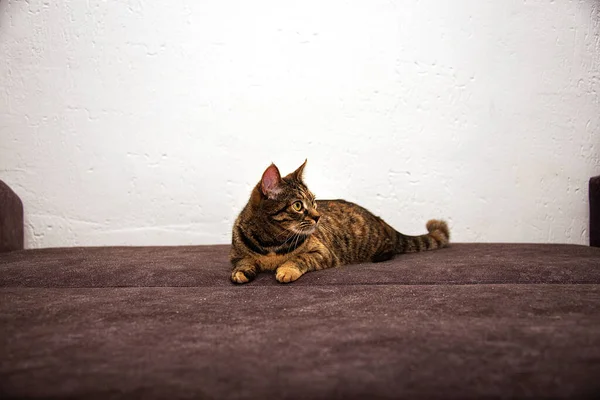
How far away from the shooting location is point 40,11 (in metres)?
2.81

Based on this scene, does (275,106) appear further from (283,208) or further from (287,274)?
(287,274)

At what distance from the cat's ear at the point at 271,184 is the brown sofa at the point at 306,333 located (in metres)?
0.35

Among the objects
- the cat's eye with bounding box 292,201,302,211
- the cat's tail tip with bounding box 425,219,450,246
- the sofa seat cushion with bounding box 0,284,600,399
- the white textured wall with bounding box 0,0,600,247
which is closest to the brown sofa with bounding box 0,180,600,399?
the sofa seat cushion with bounding box 0,284,600,399

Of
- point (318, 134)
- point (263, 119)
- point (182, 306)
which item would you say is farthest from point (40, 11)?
point (182, 306)

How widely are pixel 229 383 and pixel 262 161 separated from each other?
2149 mm

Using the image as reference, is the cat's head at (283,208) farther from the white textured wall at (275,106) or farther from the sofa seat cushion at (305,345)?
the white textured wall at (275,106)

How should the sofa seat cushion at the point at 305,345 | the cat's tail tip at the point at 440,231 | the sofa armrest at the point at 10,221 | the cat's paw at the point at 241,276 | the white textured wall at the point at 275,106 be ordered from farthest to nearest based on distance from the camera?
the white textured wall at the point at 275,106 < the cat's tail tip at the point at 440,231 < the sofa armrest at the point at 10,221 < the cat's paw at the point at 241,276 < the sofa seat cushion at the point at 305,345

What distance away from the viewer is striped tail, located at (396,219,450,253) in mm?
2348

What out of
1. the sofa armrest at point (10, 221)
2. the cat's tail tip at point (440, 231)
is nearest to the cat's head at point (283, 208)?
the cat's tail tip at point (440, 231)

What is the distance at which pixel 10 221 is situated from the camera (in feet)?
7.61

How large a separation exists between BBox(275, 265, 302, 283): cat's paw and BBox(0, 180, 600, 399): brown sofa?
0.11 feet

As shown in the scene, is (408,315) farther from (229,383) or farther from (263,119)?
(263,119)

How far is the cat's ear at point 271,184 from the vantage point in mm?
1803

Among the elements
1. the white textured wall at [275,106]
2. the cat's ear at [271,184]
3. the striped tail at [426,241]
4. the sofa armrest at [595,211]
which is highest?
the white textured wall at [275,106]
